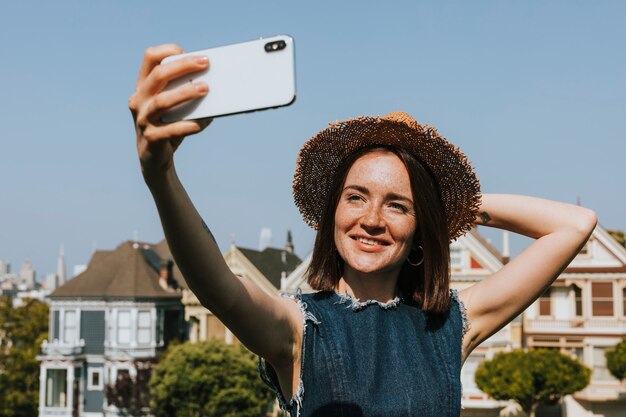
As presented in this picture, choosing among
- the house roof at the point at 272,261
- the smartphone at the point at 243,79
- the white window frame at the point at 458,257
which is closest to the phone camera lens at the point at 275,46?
the smartphone at the point at 243,79

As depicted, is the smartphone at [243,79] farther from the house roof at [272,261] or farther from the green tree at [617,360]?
the house roof at [272,261]

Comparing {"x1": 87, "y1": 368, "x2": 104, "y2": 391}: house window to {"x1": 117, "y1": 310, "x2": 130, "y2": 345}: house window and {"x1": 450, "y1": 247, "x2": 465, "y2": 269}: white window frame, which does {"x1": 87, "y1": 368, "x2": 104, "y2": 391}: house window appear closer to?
{"x1": 117, "y1": 310, "x2": 130, "y2": 345}: house window

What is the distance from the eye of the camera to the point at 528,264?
11.9 ft

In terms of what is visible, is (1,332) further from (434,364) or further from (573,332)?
(434,364)

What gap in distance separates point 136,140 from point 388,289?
1.52 metres

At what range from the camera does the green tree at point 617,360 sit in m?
29.9

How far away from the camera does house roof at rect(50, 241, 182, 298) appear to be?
4009 centimetres

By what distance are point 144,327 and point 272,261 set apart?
669cm

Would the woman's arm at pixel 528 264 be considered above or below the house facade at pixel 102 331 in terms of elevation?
above

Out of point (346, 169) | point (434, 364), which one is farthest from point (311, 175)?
point (434, 364)

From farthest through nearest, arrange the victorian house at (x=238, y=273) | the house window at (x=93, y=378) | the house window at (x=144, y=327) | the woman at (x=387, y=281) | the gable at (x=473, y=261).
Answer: the house window at (x=93, y=378) < the house window at (x=144, y=327) < the victorian house at (x=238, y=273) < the gable at (x=473, y=261) < the woman at (x=387, y=281)

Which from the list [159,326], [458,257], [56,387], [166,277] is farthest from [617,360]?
[56,387]

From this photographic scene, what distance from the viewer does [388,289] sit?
357 cm

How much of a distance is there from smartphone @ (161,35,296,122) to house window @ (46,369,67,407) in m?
40.6
